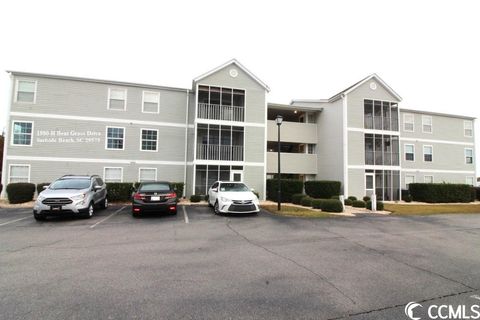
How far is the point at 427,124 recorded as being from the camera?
2489 cm

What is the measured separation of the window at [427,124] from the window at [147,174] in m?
26.3

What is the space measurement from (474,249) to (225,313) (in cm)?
755

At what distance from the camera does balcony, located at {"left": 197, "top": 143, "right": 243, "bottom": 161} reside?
733 inches

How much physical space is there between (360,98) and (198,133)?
14.2 meters

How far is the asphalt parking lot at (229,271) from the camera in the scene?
3.44 m

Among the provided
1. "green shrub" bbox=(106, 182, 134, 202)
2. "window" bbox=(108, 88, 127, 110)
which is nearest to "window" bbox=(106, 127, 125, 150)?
"window" bbox=(108, 88, 127, 110)

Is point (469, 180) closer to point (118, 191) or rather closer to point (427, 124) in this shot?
point (427, 124)

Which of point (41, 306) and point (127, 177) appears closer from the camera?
point (41, 306)

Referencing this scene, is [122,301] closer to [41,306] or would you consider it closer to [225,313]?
[41,306]

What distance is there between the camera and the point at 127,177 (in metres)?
18.4


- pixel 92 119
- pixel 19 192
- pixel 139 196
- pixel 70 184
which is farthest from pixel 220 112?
pixel 19 192

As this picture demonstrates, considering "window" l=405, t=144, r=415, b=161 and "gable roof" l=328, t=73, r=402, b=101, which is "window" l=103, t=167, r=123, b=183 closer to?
"gable roof" l=328, t=73, r=402, b=101

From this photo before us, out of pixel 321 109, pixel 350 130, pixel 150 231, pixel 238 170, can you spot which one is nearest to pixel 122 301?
pixel 150 231

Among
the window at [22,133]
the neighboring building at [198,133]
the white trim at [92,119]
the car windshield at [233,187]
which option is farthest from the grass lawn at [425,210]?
the window at [22,133]
